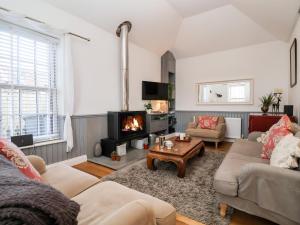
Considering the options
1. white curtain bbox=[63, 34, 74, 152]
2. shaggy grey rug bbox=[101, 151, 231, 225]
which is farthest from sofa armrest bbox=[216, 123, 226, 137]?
white curtain bbox=[63, 34, 74, 152]

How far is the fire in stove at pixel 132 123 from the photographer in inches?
150

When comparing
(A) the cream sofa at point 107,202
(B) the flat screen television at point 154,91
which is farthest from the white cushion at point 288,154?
(B) the flat screen television at point 154,91

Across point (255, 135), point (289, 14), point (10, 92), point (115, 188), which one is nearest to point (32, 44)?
point (10, 92)

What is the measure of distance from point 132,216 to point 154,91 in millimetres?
4439

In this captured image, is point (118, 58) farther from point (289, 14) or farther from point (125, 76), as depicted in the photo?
point (289, 14)

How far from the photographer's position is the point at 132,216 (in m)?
0.81

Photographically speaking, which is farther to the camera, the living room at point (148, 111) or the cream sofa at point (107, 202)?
the living room at point (148, 111)

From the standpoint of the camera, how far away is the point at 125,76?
3906 mm

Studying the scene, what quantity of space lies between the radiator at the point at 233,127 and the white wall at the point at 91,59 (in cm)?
272

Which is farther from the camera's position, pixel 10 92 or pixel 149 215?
pixel 10 92

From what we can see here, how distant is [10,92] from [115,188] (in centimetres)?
218

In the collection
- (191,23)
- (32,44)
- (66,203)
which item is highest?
(191,23)

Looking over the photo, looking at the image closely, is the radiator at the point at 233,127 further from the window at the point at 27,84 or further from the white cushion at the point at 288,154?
the window at the point at 27,84

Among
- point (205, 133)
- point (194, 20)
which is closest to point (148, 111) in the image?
point (205, 133)
